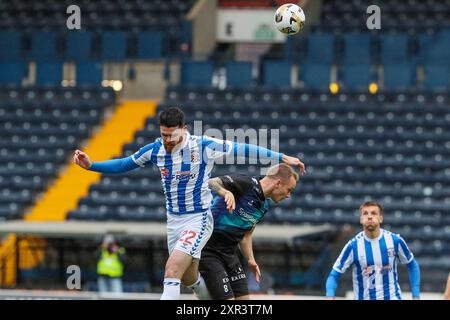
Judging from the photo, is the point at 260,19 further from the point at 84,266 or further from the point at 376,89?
the point at 84,266

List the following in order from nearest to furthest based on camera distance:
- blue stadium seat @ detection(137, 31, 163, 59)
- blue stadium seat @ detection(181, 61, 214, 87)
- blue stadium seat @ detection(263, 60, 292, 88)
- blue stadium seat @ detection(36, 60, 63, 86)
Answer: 1. blue stadium seat @ detection(263, 60, 292, 88)
2. blue stadium seat @ detection(181, 61, 214, 87)
3. blue stadium seat @ detection(137, 31, 163, 59)
4. blue stadium seat @ detection(36, 60, 63, 86)

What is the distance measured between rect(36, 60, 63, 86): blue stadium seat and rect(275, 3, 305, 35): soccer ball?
43.6 feet

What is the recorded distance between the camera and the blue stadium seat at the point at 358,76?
83.1ft

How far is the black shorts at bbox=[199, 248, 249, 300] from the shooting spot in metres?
10.5

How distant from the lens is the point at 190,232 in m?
10.1

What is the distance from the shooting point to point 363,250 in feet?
35.3

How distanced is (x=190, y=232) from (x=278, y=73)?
16000mm

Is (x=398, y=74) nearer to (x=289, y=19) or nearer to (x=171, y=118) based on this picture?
(x=289, y=19)

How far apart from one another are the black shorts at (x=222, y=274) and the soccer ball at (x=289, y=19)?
4554 mm

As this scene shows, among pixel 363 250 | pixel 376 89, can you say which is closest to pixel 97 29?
pixel 376 89

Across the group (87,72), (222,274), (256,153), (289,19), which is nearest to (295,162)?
(256,153)

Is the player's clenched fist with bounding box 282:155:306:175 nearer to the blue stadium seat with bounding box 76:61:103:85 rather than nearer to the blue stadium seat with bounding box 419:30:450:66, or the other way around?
the blue stadium seat with bounding box 419:30:450:66

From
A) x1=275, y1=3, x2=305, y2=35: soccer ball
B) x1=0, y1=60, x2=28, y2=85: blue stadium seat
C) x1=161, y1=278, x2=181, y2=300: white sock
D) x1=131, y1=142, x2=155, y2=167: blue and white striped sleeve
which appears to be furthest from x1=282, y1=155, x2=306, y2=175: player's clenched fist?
x1=0, y1=60, x2=28, y2=85: blue stadium seat
